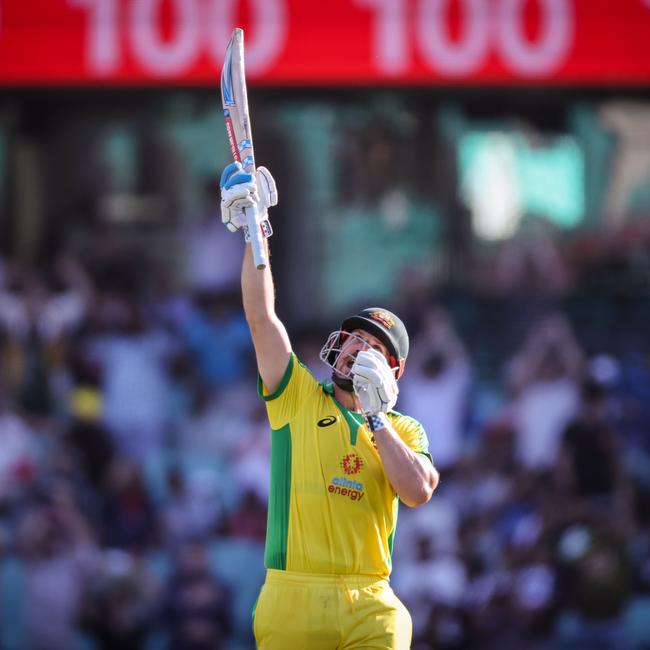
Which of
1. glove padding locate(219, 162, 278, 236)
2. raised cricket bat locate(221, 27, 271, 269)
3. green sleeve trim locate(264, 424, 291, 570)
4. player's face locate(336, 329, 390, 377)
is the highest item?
raised cricket bat locate(221, 27, 271, 269)

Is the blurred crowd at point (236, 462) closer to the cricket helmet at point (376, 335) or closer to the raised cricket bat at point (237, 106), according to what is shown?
the cricket helmet at point (376, 335)

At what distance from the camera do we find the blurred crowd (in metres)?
9.02

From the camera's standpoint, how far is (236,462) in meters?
9.46

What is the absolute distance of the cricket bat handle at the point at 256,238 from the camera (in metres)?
4.22

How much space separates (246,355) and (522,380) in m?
2.12

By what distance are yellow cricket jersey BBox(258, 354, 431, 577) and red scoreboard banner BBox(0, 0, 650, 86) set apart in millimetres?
5375

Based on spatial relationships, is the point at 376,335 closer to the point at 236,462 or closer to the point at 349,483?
the point at 349,483

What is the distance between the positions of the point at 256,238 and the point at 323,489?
0.87m

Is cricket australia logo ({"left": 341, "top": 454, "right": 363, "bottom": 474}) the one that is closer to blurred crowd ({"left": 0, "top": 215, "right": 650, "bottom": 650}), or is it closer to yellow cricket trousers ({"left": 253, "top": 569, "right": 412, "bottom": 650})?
yellow cricket trousers ({"left": 253, "top": 569, "right": 412, "bottom": 650})

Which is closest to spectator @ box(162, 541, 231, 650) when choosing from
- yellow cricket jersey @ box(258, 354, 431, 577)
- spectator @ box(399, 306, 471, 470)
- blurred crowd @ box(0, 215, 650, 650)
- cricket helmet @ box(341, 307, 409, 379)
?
blurred crowd @ box(0, 215, 650, 650)

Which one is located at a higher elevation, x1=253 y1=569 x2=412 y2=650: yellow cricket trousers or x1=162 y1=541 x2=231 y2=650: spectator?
x1=253 y1=569 x2=412 y2=650: yellow cricket trousers

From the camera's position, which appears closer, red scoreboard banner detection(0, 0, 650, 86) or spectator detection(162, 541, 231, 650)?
spectator detection(162, 541, 231, 650)

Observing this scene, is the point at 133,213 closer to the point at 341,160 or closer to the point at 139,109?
the point at 139,109

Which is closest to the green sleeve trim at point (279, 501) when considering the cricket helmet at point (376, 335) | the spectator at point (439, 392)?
the cricket helmet at point (376, 335)
